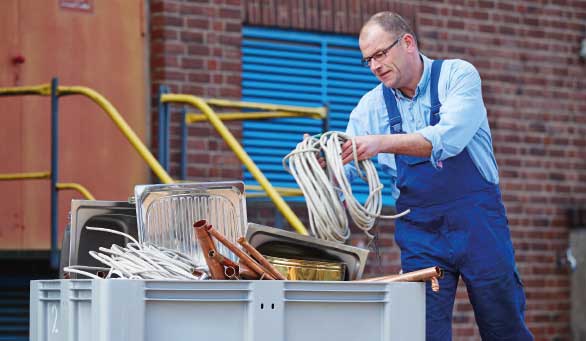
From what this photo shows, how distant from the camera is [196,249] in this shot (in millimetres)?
4871

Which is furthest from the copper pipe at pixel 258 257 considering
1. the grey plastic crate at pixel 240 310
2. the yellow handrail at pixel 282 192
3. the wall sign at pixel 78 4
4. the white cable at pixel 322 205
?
the wall sign at pixel 78 4

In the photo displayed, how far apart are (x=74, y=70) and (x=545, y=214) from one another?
403cm

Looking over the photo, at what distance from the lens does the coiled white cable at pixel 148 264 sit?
15.0 feet

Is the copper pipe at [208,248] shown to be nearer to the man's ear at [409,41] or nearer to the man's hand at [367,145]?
the man's hand at [367,145]

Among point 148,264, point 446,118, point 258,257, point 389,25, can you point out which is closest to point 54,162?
point 389,25

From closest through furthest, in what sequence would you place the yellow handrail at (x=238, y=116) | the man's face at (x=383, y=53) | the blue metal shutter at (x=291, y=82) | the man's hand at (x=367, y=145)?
the man's hand at (x=367, y=145) < the man's face at (x=383, y=53) < the yellow handrail at (x=238, y=116) < the blue metal shutter at (x=291, y=82)

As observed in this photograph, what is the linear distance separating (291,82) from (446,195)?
415cm

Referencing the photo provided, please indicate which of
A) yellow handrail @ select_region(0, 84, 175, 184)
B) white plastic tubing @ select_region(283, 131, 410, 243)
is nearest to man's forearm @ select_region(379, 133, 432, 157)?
white plastic tubing @ select_region(283, 131, 410, 243)

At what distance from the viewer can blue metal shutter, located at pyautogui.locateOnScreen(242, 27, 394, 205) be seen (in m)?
9.45

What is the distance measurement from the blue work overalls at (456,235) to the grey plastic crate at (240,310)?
97cm

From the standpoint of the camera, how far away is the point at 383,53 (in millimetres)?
5574

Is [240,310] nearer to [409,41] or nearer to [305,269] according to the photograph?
[305,269]

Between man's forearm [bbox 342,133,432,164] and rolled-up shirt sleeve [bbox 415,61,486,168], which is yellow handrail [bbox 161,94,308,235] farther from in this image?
man's forearm [bbox 342,133,432,164]

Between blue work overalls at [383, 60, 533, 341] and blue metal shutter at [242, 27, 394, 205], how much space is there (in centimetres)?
382
